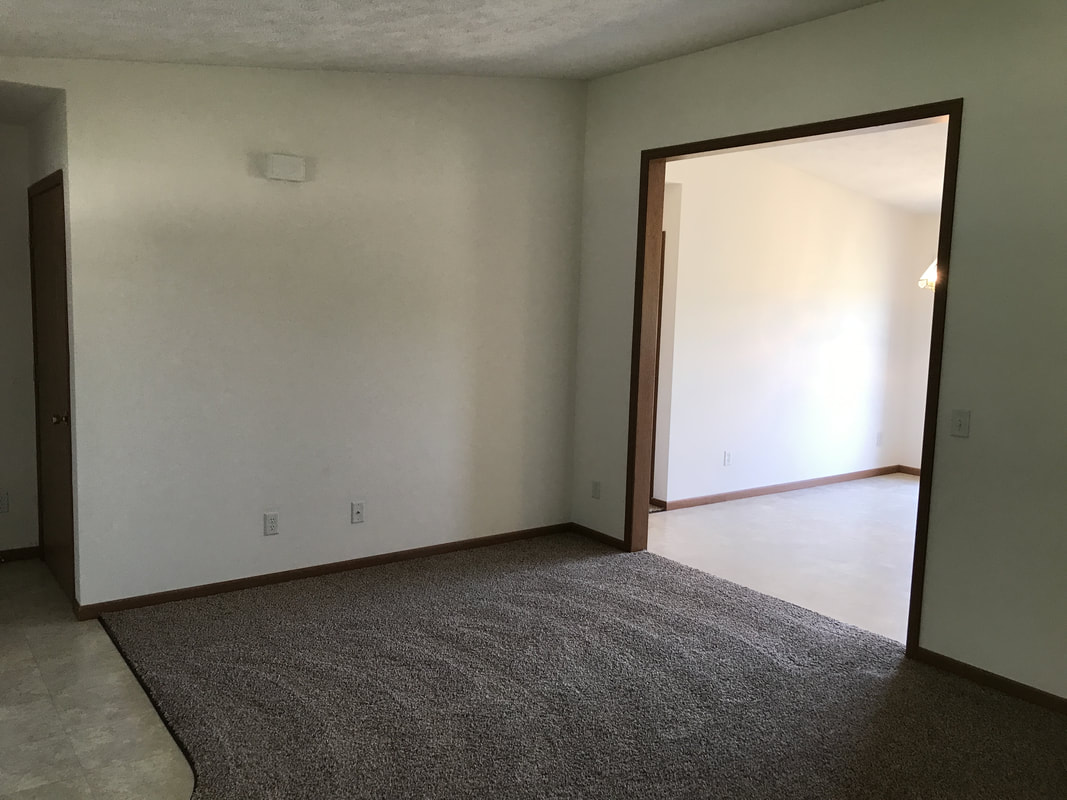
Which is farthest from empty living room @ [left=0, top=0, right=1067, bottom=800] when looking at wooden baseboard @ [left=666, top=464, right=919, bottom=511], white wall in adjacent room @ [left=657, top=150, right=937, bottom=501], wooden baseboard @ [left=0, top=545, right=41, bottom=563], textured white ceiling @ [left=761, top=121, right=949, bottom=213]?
white wall in adjacent room @ [left=657, top=150, right=937, bottom=501]

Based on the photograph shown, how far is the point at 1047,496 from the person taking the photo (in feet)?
10.4

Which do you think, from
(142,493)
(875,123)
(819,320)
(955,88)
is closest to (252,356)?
(142,493)

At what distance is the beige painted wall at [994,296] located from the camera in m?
3.12

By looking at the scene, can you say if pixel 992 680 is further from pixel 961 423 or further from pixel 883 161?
pixel 883 161

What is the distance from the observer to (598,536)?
17.0 ft

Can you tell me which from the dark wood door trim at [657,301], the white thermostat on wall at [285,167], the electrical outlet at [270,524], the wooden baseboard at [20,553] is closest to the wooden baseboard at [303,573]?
the electrical outlet at [270,524]

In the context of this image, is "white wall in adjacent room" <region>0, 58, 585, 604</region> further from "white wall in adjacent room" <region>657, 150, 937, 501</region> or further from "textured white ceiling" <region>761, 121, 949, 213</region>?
"textured white ceiling" <region>761, 121, 949, 213</region>

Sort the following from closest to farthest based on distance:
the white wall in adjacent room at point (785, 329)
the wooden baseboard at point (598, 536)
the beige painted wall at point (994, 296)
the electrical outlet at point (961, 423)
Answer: the beige painted wall at point (994, 296)
the electrical outlet at point (961, 423)
the wooden baseboard at point (598, 536)
the white wall in adjacent room at point (785, 329)

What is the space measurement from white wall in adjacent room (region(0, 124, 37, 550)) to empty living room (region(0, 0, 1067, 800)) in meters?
0.02

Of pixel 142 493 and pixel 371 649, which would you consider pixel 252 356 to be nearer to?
pixel 142 493

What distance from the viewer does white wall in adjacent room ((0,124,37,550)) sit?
4.36 metres

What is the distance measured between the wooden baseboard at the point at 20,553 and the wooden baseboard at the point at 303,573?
1.05 m

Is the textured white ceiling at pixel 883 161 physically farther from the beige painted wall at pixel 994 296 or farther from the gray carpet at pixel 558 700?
the gray carpet at pixel 558 700

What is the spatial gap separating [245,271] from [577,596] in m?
2.25
